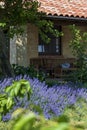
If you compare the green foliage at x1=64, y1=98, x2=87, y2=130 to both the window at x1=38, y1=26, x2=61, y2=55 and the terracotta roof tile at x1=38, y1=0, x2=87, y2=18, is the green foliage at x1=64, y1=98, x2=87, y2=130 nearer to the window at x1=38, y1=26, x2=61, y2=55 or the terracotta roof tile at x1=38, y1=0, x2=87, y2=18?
the terracotta roof tile at x1=38, y1=0, x2=87, y2=18

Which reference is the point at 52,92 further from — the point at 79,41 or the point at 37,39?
the point at 37,39

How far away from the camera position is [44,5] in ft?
54.3

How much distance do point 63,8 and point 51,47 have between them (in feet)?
5.83

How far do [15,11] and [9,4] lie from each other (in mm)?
299

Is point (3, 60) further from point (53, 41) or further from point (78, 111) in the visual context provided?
point (53, 41)

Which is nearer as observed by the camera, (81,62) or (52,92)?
(52,92)

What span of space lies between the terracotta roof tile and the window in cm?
98

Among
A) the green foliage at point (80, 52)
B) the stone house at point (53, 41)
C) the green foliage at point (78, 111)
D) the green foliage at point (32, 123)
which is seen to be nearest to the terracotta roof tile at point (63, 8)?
the stone house at point (53, 41)

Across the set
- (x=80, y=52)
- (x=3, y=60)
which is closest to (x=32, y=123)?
(x=3, y=60)

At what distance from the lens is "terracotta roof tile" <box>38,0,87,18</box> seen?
52.6 ft

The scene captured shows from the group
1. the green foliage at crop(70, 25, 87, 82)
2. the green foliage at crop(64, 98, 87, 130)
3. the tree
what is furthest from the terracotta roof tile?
the green foliage at crop(64, 98, 87, 130)

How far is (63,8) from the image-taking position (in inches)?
660

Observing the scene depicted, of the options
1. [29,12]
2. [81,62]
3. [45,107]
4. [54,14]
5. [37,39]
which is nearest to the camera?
[45,107]

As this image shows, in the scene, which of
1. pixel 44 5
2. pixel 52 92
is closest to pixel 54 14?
pixel 44 5
